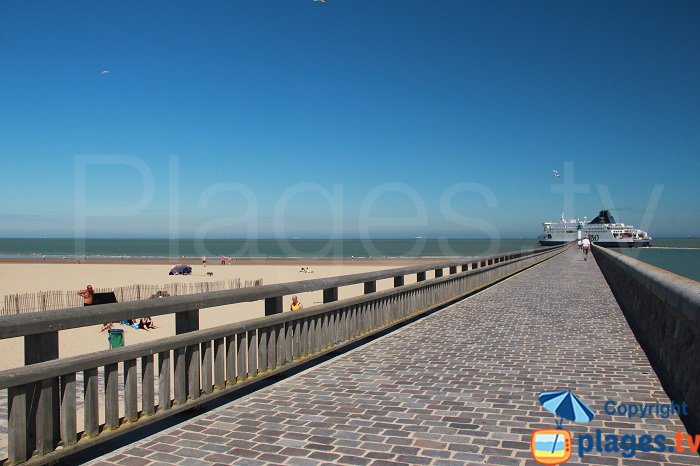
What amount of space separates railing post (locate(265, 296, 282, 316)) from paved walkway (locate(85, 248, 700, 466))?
0.87 meters

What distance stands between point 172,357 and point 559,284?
1912cm

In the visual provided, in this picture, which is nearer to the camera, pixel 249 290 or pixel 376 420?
pixel 376 420

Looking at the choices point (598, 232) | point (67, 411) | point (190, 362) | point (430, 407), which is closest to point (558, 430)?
point (430, 407)

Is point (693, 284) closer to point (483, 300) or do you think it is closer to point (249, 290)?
point (249, 290)

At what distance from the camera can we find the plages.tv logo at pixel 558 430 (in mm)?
3617

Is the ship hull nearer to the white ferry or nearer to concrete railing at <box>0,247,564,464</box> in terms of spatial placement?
the white ferry

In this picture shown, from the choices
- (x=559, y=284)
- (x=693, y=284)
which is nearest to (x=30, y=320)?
(x=693, y=284)

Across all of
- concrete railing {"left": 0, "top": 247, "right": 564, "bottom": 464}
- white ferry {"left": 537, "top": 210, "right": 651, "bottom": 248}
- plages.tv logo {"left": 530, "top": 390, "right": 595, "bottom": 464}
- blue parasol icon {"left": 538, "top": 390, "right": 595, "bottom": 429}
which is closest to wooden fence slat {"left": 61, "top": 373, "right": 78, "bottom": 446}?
concrete railing {"left": 0, "top": 247, "right": 564, "bottom": 464}

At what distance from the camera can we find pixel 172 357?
19.0 ft

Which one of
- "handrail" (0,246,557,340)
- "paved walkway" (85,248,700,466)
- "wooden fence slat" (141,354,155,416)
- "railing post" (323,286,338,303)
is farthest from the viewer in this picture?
"railing post" (323,286,338,303)

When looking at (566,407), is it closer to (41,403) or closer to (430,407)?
(430,407)

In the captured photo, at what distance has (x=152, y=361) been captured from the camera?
→ 505cm

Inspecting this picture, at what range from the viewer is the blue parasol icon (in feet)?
17.3

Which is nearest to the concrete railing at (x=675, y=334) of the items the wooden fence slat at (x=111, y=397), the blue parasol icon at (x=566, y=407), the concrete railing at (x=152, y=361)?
the blue parasol icon at (x=566, y=407)
